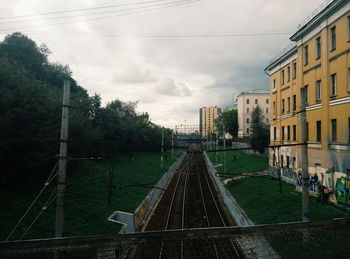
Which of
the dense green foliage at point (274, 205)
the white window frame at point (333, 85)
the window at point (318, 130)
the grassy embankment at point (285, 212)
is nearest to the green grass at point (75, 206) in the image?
the grassy embankment at point (285, 212)

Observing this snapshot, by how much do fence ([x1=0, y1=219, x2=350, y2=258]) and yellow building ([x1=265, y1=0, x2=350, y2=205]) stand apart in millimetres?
8713

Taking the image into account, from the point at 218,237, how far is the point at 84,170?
26.3 metres

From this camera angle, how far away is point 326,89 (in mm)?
17953

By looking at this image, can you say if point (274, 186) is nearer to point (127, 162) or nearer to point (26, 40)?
point (127, 162)

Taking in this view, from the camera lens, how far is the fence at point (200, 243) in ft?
13.8

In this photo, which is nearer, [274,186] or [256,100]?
[274,186]

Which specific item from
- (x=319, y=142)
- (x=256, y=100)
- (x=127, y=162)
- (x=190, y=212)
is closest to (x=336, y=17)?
(x=319, y=142)

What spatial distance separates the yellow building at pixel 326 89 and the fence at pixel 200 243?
8713mm

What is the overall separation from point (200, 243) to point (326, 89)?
1802 centimetres

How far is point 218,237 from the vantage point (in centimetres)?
442

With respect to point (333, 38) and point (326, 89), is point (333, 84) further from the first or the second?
point (333, 38)

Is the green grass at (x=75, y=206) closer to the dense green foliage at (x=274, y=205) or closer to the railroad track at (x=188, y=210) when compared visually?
the railroad track at (x=188, y=210)

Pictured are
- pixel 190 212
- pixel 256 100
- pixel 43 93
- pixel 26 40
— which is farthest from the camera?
pixel 256 100

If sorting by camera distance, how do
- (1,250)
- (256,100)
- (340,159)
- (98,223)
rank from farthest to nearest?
(256,100)
(340,159)
(98,223)
(1,250)
